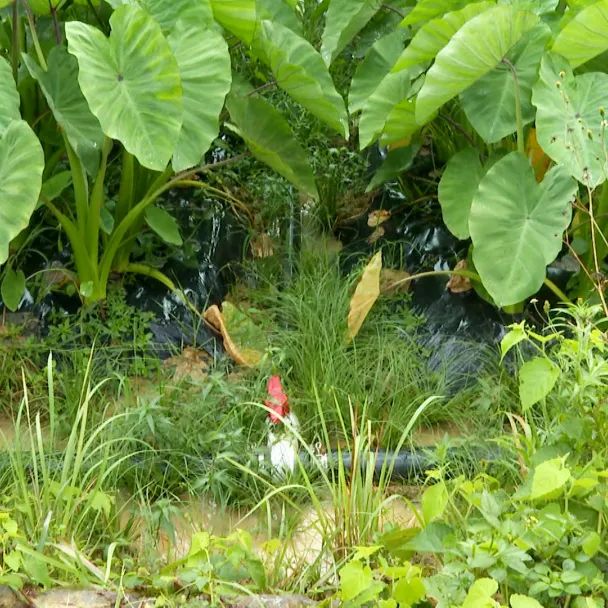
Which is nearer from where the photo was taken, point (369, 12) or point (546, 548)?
point (546, 548)

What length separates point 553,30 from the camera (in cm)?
291

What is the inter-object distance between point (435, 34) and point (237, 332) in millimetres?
1027

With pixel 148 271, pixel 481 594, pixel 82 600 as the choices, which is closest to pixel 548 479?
pixel 481 594

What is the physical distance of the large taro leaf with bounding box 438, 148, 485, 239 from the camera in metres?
2.94

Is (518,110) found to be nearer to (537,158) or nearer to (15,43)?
(537,158)

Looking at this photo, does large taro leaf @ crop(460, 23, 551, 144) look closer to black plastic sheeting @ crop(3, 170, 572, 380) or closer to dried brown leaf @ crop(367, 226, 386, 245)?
black plastic sheeting @ crop(3, 170, 572, 380)

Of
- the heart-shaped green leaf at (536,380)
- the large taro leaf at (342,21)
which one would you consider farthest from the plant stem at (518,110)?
the heart-shaped green leaf at (536,380)

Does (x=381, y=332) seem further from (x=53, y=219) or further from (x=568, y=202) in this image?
(x=53, y=219)

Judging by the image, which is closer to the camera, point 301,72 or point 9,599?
point 9,599

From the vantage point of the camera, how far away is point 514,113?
2.86m

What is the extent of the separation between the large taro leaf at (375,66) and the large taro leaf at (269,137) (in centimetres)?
24

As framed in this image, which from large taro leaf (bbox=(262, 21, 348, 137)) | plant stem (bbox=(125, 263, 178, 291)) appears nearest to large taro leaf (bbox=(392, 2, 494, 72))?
large taro leaf (bbox=(262, 21, 348, 137))

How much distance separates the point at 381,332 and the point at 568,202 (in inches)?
27.3

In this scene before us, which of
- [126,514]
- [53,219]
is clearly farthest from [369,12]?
[126,514]
